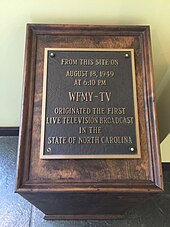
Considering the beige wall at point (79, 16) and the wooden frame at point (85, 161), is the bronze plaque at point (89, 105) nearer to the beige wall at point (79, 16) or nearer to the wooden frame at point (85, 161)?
the wooden frame at point (85, 161)

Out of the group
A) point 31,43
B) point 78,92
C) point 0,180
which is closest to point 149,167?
point 78,92

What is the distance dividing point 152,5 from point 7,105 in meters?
0.90

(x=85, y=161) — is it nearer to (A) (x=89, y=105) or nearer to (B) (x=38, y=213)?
(A) (x=89, y=105)

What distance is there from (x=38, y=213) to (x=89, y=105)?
718 millimetres

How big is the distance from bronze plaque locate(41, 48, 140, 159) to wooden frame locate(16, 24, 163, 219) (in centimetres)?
2

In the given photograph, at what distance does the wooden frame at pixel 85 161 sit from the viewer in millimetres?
893

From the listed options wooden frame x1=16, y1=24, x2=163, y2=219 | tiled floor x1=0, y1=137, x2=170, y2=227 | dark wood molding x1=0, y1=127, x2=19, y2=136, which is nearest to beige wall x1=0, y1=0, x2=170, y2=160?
wooden frame x1=16, y1=24, x2=163, y2=219

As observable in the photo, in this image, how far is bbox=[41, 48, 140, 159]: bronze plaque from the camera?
3.08 feet

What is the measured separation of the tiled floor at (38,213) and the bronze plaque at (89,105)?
59cm

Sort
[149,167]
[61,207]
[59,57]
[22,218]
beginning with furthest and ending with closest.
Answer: [22,218] → [61,207] → [59,57] → [149,167]

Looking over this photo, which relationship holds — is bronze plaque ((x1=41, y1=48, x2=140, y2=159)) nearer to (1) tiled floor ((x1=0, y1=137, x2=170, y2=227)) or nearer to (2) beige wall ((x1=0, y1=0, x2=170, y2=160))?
(2) beige wall ((x1=0, y1=0, x2=170, y2=160))

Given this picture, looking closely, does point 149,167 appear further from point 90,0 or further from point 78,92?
point 90,0

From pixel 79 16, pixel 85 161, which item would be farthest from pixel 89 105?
pixel 79 16

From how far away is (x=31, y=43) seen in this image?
1.03 metres
